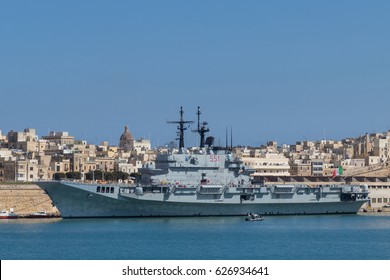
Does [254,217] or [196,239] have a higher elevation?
[254,217]

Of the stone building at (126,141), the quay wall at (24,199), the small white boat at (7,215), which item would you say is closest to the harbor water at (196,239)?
the small white boat at (7,215)

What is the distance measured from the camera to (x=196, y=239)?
47.7 meters

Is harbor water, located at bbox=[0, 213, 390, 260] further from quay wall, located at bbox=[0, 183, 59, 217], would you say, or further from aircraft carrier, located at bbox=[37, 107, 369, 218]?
quay wall, located at bbox=[0, 183, 59, 217]

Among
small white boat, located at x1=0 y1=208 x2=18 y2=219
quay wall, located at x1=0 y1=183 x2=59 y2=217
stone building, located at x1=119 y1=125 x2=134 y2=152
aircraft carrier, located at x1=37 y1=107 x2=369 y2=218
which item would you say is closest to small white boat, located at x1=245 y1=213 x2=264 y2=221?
aircraft carrier, located at x1=37 y1=107 x2=369 y2=218

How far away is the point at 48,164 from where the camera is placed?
9312cm

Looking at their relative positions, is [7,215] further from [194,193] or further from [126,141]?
[126,141]

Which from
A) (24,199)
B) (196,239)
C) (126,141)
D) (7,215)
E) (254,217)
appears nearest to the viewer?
(196,239)

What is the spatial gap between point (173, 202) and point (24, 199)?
40.5 ft

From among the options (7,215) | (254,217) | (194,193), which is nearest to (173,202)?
(194,193)

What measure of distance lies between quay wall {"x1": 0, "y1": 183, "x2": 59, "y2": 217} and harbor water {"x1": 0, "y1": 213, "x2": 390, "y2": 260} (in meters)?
6.71

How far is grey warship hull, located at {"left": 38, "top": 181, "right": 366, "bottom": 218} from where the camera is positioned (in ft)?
195

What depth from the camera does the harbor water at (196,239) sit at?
4162 centimetres

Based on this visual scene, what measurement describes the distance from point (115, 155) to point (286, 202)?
151 feet

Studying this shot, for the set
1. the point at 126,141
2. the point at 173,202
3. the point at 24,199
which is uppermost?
the point at 126,141
